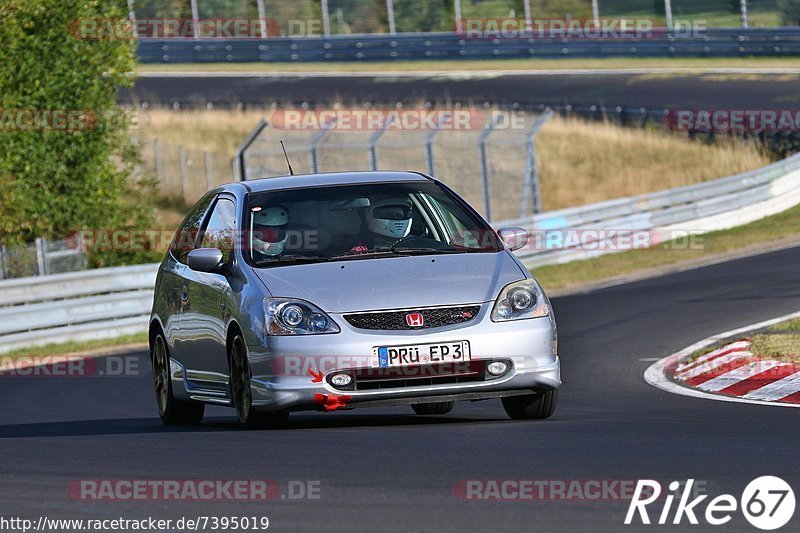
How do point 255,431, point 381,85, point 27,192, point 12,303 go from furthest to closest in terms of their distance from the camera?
point 381,85 → point 27,192 → point 12,303 → point 255,431

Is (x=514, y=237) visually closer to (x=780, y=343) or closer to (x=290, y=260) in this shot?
(x=290, y=260)

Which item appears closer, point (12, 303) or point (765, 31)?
point (12, 303)

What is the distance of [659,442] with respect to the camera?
26.7ft

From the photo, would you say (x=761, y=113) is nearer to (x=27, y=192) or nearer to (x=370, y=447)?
(x=27, y=192)

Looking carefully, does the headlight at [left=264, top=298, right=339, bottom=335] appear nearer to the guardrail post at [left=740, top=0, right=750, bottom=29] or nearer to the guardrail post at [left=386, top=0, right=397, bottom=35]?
the guardrail post at [left=740, top=0, right=750, bottom=29]

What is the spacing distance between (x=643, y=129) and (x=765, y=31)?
656 cm

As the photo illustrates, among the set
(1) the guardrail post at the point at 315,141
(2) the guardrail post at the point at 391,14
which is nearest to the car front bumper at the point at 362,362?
(1) the guardrail post at the point at 315,141

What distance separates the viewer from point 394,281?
30.2 feet

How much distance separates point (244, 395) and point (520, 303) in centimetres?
174

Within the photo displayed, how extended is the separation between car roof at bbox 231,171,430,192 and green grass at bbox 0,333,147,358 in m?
10.5

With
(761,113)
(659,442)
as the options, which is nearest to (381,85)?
(761,113)

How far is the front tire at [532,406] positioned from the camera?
9.69 metres

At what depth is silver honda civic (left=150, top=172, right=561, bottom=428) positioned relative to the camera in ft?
29.8

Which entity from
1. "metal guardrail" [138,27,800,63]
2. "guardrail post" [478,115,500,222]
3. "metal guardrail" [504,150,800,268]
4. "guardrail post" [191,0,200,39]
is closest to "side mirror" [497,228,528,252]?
"metal guardrail" [504,150,800,268]
